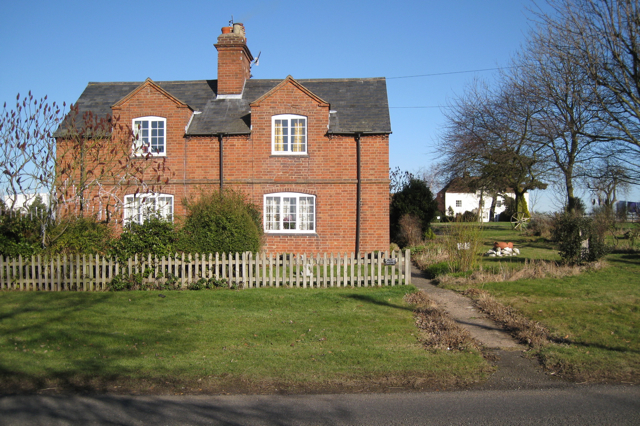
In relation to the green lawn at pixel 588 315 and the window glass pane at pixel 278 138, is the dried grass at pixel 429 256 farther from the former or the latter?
the window glass pane at pixel 278 138

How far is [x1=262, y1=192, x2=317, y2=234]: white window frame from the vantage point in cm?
1884

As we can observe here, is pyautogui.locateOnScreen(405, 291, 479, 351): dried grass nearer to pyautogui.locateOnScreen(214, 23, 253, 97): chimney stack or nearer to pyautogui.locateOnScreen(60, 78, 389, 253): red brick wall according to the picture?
pyautogui.locateOnScreen(60, 78, 389, 253): red brick wall

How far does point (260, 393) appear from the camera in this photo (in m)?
6.17

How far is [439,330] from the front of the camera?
877cm

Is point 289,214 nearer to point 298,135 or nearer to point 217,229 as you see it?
point 298,135

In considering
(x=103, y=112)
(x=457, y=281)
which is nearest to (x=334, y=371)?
(x=457, y=281)

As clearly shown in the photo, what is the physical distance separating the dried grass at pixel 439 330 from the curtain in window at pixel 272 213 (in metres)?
8.61

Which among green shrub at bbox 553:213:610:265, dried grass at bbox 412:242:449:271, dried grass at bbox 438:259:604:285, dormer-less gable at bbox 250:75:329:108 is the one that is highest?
dormer-less gable at bbox 250:75:329:108

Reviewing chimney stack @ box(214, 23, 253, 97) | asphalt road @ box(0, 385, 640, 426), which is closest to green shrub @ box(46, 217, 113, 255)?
asphalt road @ box(0, 385, 640, 426)

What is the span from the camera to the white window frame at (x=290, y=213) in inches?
742

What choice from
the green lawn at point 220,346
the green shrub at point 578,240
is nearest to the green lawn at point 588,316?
the green shrub at point 578,240

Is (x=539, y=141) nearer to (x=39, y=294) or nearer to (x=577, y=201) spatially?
(x=577, y=201)

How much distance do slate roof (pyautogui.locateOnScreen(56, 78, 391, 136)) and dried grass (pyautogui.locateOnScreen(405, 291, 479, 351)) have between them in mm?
9468

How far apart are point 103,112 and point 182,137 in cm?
372
